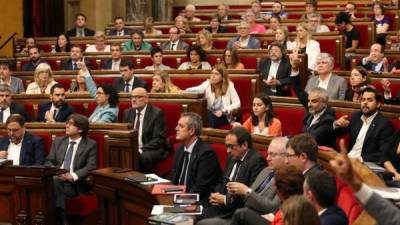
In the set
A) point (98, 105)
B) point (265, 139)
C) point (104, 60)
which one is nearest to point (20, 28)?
point (104, 60)

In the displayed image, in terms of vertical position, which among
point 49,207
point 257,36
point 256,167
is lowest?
point 49,207

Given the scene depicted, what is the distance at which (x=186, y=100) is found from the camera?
7680 mm

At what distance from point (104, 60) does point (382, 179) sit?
254 inches

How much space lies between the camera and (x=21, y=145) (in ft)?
22.5

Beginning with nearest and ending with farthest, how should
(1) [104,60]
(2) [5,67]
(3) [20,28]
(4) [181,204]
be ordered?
(4) [181,204]
(2) [5,67]
(1) [104,60]
(3) [20,28]

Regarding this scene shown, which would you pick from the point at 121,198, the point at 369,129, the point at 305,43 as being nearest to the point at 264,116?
the point at 369,129

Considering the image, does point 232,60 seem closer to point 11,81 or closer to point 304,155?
point 11,81

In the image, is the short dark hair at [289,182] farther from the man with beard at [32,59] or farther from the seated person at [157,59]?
the man with beard at [32,59]

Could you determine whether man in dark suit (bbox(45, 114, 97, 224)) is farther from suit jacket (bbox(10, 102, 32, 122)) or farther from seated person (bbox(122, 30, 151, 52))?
seated person (bbox(122, 30, 151, 52))

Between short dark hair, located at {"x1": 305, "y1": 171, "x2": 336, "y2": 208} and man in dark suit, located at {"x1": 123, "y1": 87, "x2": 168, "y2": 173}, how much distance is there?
343 cm

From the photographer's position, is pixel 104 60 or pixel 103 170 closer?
pixel 103 170

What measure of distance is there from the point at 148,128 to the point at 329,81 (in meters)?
1.71

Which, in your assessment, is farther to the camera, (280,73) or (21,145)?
(280,73)

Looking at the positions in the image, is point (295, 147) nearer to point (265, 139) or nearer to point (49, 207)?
point (265, 139)
